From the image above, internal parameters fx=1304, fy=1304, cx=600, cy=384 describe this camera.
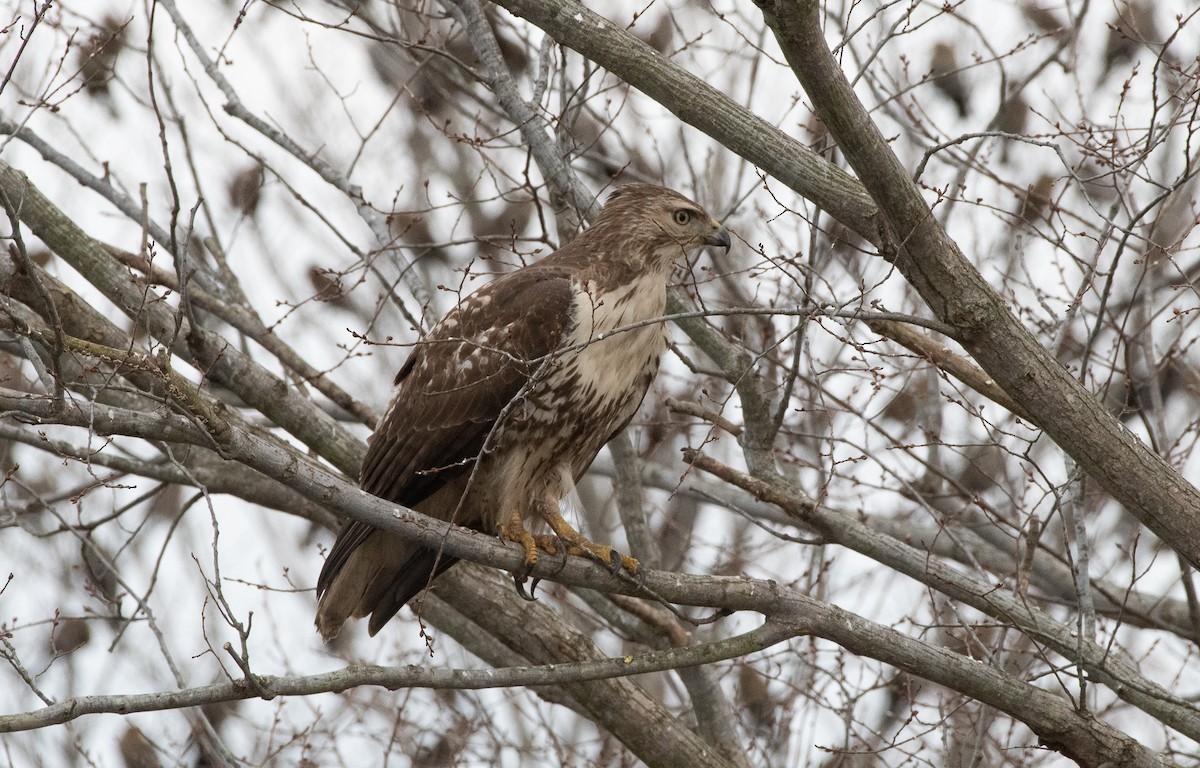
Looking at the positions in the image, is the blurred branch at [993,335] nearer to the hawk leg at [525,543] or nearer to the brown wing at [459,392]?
the brown wing at [459,392]

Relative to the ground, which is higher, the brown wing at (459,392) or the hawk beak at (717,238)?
the hawk beak at (717,238)

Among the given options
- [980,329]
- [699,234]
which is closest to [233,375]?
[699,234]

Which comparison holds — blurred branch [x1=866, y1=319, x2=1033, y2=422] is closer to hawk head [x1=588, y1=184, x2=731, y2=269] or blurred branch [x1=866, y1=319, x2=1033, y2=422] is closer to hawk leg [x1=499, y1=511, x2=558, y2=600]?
hawk head [x1=588, y1=184, x2=731, y2=269]

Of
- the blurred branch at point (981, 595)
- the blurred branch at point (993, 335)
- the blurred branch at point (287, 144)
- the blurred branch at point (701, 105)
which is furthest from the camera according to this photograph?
the blurred branch at point (287, 144)

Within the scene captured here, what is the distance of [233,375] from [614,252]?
1776 millimetres

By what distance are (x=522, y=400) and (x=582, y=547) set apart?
65 centimetres

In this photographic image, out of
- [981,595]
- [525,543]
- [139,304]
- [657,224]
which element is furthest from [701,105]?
[139,304]

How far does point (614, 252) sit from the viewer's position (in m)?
5.57

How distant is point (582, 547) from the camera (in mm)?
5203

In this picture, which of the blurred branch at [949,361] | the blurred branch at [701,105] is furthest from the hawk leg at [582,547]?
the blurred branch at [701,105]

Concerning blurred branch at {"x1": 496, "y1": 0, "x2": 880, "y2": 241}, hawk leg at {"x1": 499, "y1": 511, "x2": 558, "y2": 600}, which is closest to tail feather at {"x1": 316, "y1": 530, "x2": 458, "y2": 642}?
hawk leg at {"x1": 499, "y1": 511, "x2": 558, "y2": 600}

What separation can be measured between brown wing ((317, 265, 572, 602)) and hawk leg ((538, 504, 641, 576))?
383mm

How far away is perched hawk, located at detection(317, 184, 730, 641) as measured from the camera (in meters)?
5.18

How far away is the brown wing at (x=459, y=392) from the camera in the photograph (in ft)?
17.0
